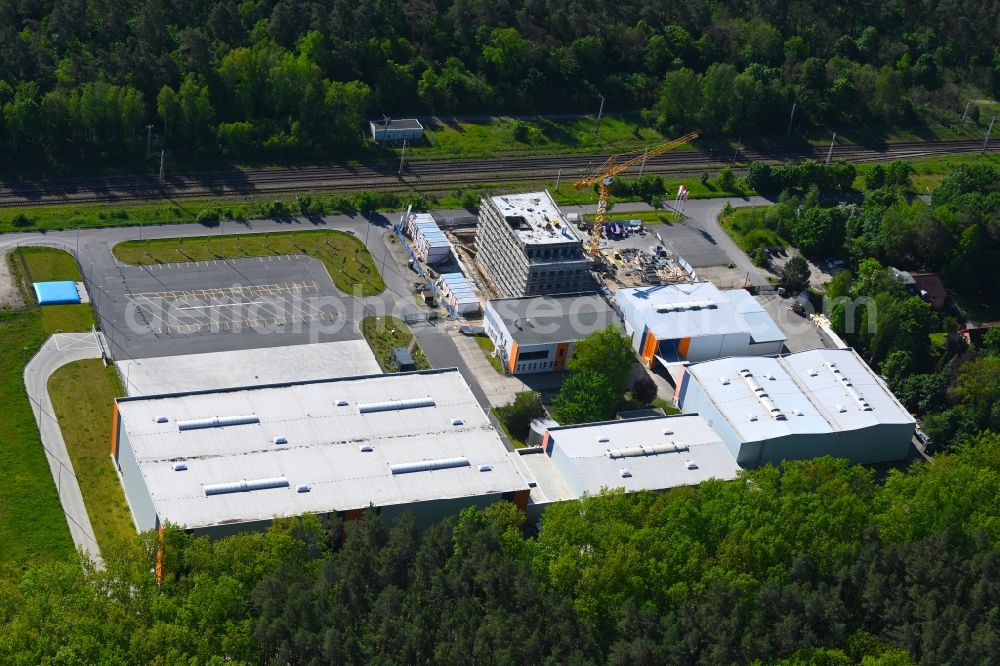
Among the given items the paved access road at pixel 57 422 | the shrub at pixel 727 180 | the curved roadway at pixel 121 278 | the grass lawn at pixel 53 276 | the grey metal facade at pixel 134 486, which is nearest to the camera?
the grey metal facade at pixel 134 486

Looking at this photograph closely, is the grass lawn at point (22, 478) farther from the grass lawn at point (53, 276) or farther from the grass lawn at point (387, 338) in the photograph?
the grass lawn at point (387, 338)

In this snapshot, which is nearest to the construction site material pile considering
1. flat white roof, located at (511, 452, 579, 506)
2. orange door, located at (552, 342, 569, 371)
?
orange door, located at (552, 342, 569, 371)

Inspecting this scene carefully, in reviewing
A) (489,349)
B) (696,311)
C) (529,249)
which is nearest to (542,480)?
(489,349)

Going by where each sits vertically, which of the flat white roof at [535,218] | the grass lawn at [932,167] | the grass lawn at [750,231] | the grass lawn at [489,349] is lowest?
the grass lawn at [932,167]

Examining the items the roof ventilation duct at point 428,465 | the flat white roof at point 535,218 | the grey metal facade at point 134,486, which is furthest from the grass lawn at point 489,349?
the grey metal facade at point 134,486

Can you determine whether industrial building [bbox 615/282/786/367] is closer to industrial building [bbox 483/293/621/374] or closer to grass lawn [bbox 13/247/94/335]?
industrial building [bbox 483/293/621/374]

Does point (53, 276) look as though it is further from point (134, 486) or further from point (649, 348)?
point (649, 348)

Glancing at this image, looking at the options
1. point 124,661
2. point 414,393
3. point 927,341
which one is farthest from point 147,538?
point 927,341
